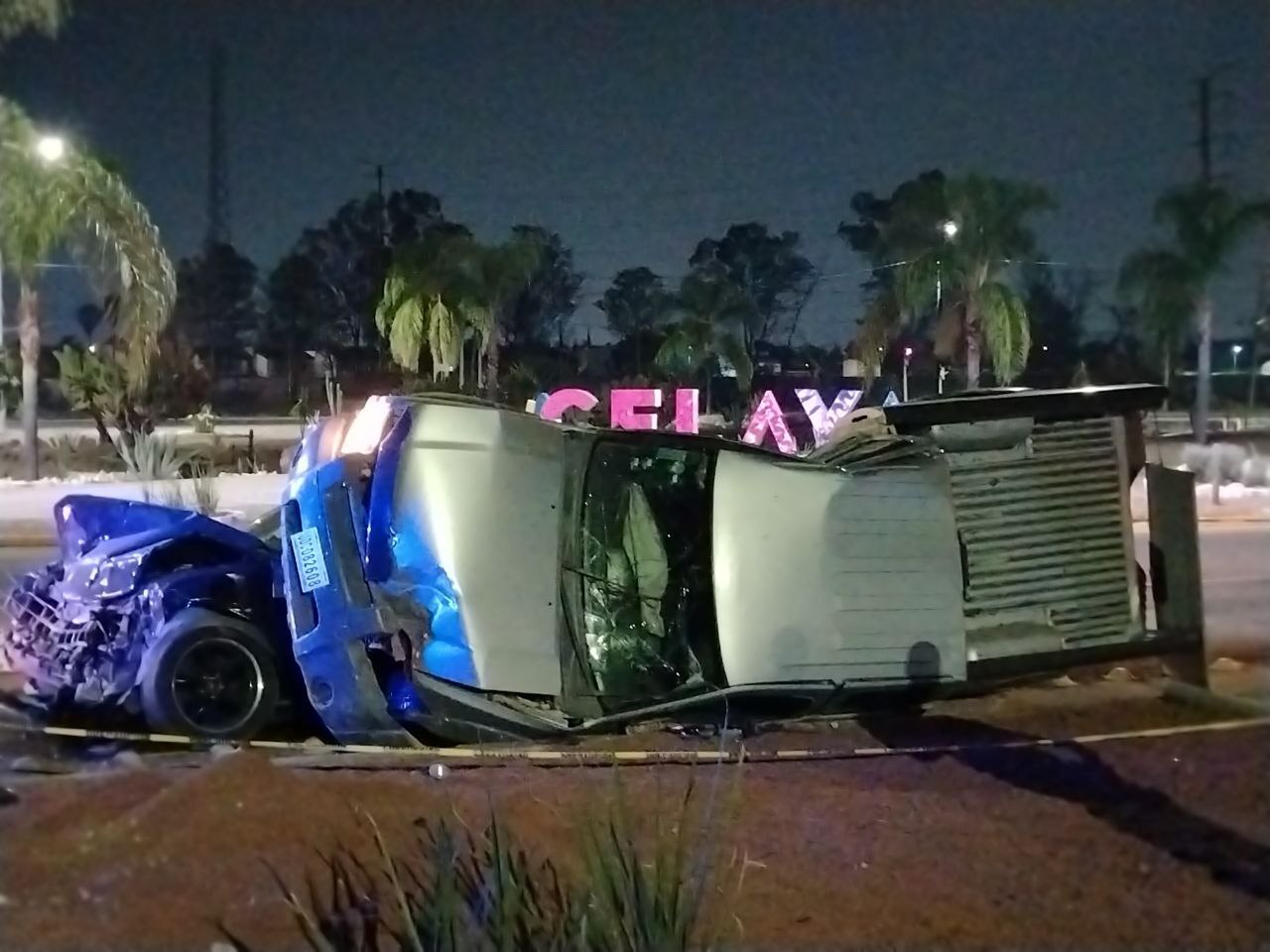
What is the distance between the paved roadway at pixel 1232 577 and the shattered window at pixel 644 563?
4349 millimetres

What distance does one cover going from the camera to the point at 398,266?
33.5 meters

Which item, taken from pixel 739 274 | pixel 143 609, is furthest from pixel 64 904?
pixel 739 274

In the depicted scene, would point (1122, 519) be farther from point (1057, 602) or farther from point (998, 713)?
point (998, 713)

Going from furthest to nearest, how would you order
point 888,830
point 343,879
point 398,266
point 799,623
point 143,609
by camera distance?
point 398,266, point 143,609, point 799,623, point 888,830, point 343,879

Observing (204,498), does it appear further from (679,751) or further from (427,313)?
(427,313)

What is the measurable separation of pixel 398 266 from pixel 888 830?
30.0 metres

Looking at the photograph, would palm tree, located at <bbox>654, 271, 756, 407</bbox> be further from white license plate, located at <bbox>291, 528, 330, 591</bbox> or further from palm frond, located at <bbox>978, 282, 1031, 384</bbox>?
white license plate, located at <bbox>291, 528, 330, 591</bbox>

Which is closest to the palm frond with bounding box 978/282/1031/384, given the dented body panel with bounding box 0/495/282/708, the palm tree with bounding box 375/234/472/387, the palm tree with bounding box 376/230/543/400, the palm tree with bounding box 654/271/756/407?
the palm tree with bounding box 654/271/756/407

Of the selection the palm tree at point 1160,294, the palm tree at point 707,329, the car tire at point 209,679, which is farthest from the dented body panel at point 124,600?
the palm tree at point 707,329

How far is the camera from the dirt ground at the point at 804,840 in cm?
411

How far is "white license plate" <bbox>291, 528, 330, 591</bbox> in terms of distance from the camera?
19.2ft

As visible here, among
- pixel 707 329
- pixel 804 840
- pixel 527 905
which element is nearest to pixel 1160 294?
pixel 707 329

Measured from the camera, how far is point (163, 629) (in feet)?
21.6

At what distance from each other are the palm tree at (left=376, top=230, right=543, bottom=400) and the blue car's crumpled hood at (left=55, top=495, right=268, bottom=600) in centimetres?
2459
